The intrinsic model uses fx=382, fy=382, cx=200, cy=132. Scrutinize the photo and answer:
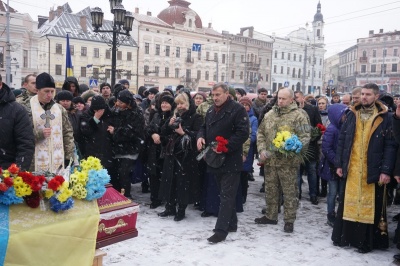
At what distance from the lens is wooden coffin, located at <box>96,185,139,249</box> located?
325 cm

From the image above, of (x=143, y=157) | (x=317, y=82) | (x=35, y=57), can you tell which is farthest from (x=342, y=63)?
(x=143, y=157)

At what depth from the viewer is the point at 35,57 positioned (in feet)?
141

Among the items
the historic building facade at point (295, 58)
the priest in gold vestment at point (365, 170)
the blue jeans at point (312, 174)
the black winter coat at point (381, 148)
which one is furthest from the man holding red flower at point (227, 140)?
the historic building facade at point (295, 58)

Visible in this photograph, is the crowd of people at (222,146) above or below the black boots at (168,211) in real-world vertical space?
above

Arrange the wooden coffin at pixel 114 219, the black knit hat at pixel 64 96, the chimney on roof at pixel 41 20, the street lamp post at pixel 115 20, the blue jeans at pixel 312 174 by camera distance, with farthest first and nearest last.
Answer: the chimney on roof at pixel 41 20 < the street lamp post at pixel 115 20 < the blue jeans at pixel 312 174 < the black knit hat at pixel 64 96 < the wooden coffin at pixel 114 219

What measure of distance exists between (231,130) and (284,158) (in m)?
0.96

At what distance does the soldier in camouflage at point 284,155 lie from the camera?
18.2 feet

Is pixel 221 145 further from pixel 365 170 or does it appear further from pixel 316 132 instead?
pixel 316 132

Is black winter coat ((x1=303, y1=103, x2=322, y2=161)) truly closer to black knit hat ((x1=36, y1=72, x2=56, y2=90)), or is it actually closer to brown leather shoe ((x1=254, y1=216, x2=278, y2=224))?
brown leather shoe ((x1=254, y1=216, x2=278, y2=224))

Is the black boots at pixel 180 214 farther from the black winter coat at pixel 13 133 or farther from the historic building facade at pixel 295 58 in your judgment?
the historic building facade at pixel 295 58

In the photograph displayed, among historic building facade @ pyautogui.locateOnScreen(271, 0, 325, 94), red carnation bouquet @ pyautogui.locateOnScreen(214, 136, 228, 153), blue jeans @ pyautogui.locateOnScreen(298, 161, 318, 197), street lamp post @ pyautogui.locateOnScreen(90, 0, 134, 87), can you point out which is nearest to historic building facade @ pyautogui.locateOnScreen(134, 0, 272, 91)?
historic building facade @ pyautogui.locateOnScreen(271, 0, 325, 94)

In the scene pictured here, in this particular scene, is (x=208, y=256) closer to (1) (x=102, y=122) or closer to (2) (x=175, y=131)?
(2) (x=175, y=131)

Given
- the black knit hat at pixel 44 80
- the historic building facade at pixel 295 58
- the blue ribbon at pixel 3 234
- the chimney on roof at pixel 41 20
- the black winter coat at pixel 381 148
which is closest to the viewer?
the blue ribbon at pixel 3 234

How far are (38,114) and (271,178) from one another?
3.36m
